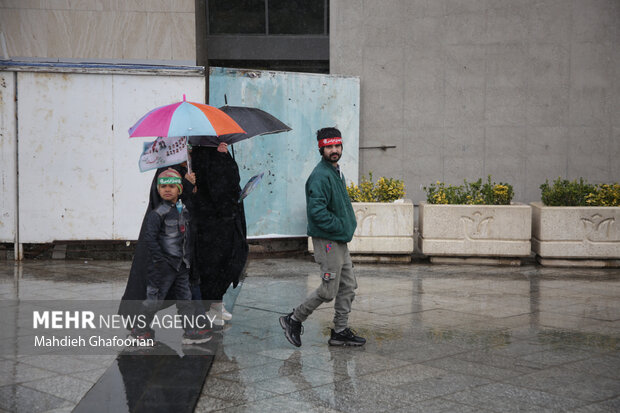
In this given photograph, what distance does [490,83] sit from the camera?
1291 centimetres

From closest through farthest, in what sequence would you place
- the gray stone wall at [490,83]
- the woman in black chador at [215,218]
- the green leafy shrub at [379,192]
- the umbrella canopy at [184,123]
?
the umbrella canopy at [184,123]
the woman in black chador at [215,218]
the green leafy shrub at [379,192]
the gray stone wall at [490,83]

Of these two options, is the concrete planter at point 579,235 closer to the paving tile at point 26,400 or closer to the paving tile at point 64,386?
the paving tile at point 64,386

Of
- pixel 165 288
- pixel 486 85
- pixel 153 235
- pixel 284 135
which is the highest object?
pixel 486 85

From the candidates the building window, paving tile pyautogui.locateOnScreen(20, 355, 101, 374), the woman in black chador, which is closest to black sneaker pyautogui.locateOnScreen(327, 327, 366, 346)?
the woman in black chador

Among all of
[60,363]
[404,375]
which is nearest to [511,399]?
[404,375]

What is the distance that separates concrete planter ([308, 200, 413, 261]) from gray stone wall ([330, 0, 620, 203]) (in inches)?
90.9

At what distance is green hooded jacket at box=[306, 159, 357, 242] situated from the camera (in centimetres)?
590

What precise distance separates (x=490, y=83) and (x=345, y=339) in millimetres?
8104

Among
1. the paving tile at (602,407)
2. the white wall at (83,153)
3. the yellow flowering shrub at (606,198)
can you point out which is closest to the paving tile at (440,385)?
the paving tile at (602,407)

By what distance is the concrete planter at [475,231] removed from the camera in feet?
35.2

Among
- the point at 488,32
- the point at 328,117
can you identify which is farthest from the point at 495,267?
the point at 488,32

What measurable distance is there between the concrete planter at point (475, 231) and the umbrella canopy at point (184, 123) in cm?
532

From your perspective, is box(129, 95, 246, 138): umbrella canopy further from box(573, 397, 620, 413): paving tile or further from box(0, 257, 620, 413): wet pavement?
box(573, 397, 620, 413): paving tile

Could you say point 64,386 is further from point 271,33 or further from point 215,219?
point 271,33
